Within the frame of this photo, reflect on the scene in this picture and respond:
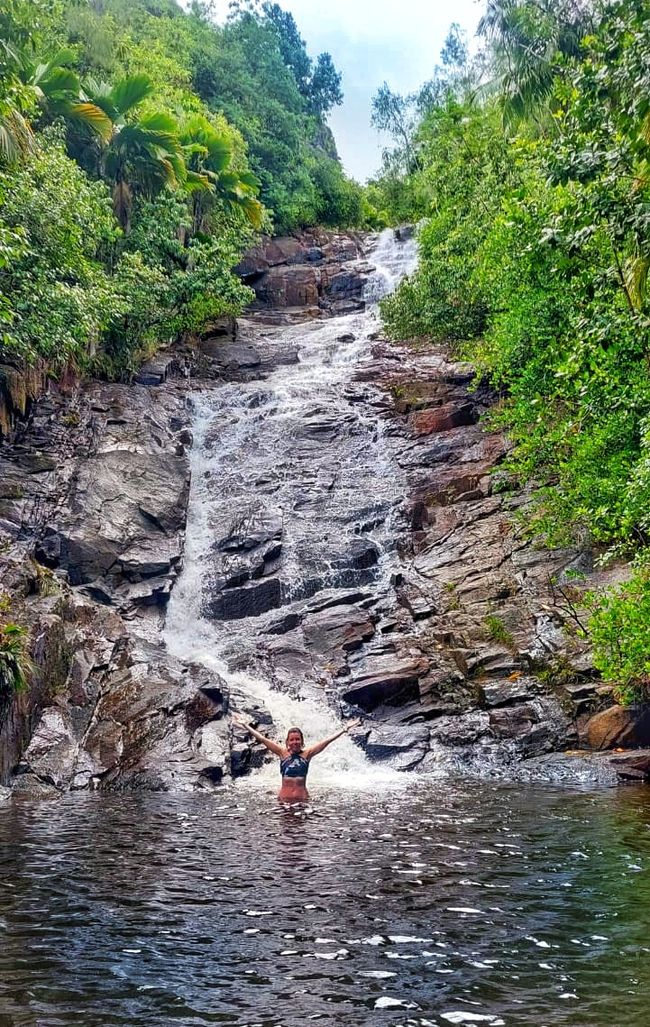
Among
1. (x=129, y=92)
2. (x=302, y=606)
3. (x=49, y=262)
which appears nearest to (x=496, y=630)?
(x=302, y=606)

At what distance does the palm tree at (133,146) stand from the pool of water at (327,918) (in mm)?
25388

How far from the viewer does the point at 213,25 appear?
205ft

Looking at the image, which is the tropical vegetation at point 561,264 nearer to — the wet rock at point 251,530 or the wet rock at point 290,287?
the wet rock at point 251,530

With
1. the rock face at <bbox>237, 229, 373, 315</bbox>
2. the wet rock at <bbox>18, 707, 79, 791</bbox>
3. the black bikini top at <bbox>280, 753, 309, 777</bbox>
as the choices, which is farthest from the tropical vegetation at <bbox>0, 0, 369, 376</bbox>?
the black bikini top at <bbox>280, 753, 309, 777</bbox>

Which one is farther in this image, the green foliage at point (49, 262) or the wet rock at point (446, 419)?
the wet rock at point (446, 419)

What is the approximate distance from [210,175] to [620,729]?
2872 cm

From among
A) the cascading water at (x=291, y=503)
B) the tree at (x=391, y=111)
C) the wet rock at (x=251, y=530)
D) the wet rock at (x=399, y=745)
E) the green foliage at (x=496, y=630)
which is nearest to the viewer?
the wet rock at (x=399, y=745)

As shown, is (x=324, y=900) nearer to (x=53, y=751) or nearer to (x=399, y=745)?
(x=53, y=751)

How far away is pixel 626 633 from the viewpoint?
1441cm

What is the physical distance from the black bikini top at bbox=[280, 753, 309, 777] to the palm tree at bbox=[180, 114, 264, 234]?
87.7ft

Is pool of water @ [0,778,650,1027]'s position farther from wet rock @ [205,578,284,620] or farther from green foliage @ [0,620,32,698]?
wet rock @ [205,578,284,620]

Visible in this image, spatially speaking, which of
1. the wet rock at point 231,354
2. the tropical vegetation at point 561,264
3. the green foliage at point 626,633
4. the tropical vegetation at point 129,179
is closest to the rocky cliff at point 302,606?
the green foliage at point 626,633

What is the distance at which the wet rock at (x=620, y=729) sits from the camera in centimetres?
1638

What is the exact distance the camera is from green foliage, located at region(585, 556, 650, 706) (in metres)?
14.1
